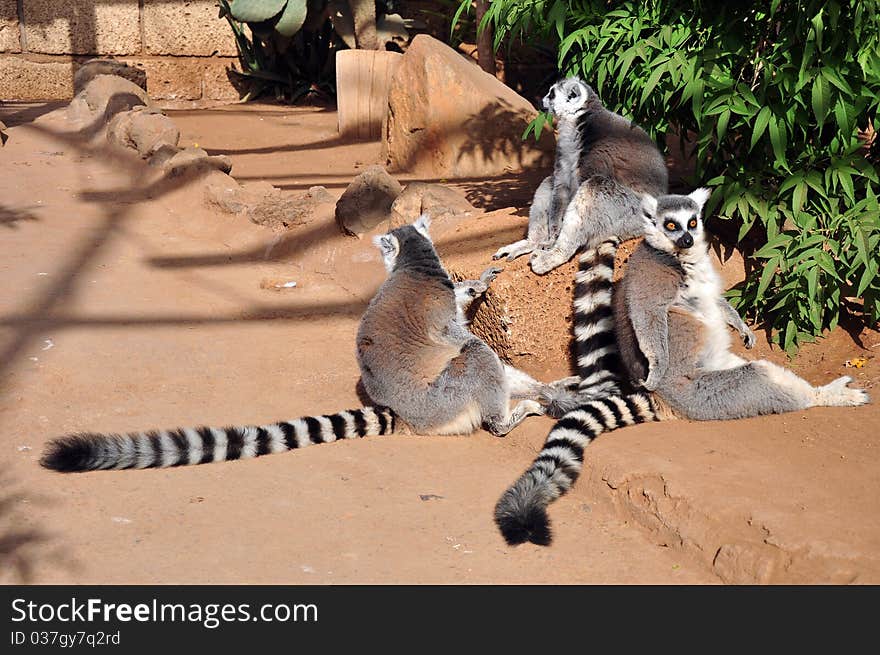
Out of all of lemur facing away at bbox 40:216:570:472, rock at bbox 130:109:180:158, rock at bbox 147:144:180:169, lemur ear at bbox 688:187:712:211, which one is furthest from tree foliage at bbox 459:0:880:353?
rock at bbox 130:109:180:158

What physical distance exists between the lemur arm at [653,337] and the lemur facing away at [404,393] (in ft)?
1.98

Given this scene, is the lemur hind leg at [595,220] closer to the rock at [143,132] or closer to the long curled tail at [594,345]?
the long curled tail at [594,345]

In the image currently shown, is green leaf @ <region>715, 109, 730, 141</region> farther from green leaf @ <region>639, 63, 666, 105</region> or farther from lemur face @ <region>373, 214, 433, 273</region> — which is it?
lemur face @ <region>373, 214, 433, 273</region>

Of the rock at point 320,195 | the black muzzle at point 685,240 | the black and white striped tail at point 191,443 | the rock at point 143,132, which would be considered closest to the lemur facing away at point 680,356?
the black muzzle at point 685,240

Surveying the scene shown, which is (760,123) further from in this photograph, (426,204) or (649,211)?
(426,204)

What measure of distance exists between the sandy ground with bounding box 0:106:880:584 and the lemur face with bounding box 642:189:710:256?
817mm

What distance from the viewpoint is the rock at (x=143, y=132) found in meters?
9.23

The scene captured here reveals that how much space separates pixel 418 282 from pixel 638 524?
167 centimetres

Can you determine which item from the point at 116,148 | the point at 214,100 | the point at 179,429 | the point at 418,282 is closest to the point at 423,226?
the point at 418,282

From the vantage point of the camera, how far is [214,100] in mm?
13523

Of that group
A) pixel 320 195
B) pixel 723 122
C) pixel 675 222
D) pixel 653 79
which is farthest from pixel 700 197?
pixel 320 195

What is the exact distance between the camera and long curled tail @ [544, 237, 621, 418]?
15.1 ft

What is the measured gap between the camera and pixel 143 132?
950cm

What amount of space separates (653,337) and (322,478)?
5.14 ft
